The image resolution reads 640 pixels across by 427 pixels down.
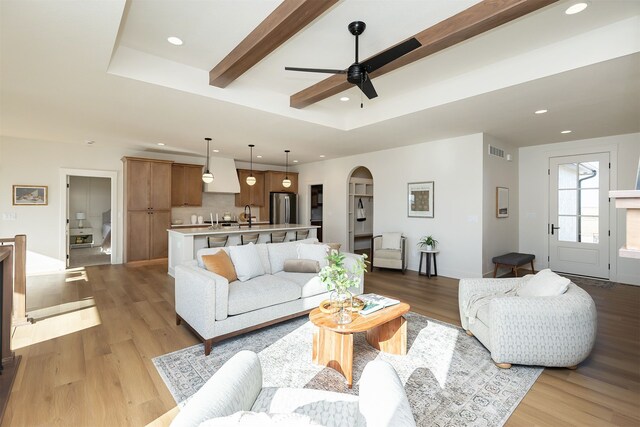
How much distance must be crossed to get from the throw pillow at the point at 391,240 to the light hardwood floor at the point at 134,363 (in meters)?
1.47

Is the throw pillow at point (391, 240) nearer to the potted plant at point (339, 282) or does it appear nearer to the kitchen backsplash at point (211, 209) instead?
the potted plant at point (339, 282)

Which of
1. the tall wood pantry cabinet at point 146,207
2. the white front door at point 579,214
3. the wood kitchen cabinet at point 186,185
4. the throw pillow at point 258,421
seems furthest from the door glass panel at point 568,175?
the tall wood pantry cabinet at point 146,207

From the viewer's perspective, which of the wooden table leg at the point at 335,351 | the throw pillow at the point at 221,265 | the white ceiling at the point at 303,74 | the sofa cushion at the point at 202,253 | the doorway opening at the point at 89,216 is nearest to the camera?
the wooden table leg at the point at 335,351

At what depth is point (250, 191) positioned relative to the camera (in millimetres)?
8969

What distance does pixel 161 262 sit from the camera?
7.00 meters

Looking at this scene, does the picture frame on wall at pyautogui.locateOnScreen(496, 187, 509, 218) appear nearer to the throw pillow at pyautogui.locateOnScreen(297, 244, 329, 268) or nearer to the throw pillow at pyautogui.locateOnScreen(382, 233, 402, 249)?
the throw pillow at pyautogui.locateOnScreen(382, 233, 402, 249)

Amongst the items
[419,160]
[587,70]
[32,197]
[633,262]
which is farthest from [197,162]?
[633,262]

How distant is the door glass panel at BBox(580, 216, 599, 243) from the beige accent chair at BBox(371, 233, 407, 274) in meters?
3.37

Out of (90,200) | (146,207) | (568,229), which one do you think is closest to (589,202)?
(568,229)

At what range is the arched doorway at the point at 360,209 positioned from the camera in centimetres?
812

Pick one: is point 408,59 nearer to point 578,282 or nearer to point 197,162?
point 578,282

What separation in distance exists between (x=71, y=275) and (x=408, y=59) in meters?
6.89

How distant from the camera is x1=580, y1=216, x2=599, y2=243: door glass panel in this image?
5.64 meters

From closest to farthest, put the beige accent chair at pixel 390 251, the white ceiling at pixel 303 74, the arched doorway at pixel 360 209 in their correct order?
the white ceiling at pixel 303 74 < the beige accent chair at pixel 390 251 < the arched doorway at pixel 360 209
